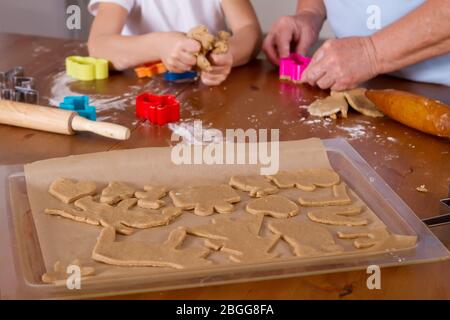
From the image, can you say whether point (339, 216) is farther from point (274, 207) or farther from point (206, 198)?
point (206, 198)

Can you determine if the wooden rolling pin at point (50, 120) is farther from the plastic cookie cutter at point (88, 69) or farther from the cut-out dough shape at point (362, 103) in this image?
the cut-out dough shape at point (362, 103)

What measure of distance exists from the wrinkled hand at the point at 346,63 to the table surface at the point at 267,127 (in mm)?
53

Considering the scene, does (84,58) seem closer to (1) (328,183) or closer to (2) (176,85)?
(2) (176,85)

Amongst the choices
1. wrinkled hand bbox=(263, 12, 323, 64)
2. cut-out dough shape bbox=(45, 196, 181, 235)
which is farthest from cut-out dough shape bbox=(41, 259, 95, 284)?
wrinkled hand bbox=(263, 12, 323, 64)

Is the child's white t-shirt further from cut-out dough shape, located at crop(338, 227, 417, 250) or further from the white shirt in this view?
cut-out dough shape, located at crop(338, 227, 417, 250)

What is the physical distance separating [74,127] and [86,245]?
43 cm

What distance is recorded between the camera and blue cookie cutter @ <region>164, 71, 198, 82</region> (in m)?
1.69

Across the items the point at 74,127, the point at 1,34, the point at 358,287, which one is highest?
the point at 1,34

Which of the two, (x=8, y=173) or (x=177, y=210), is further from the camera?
(x=8, y=173)

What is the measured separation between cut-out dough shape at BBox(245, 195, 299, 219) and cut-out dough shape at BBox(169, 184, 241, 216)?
32 mm

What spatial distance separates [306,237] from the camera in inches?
38.7

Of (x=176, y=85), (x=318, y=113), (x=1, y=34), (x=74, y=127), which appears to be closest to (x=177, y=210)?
(x=74, y=127)

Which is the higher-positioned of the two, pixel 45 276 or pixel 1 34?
pixel 1 34

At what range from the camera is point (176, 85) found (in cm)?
169
